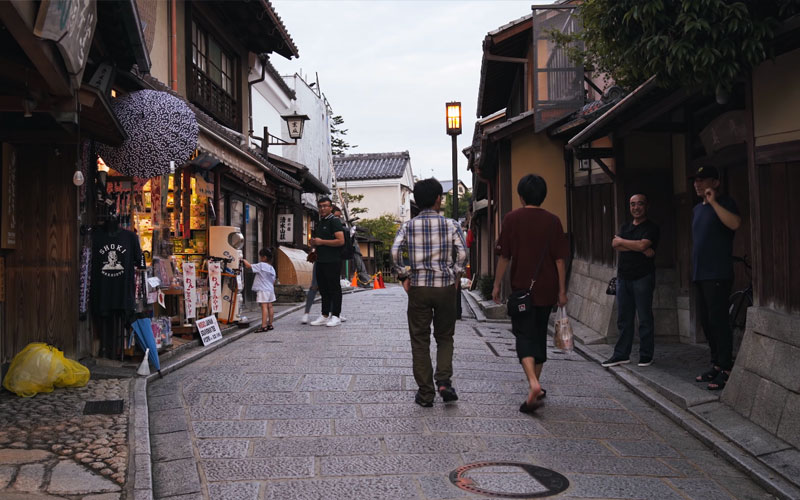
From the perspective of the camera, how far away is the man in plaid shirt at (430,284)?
21.3 feet

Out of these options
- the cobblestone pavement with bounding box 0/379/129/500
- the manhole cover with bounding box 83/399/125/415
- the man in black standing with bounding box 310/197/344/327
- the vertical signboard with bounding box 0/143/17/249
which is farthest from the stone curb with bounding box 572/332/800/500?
the vertical signboard with bounding box 0/143/17/249

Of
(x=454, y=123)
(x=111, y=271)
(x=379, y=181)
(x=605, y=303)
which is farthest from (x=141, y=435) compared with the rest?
(x=379, y=181)

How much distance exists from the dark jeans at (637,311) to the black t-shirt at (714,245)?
1.18 m

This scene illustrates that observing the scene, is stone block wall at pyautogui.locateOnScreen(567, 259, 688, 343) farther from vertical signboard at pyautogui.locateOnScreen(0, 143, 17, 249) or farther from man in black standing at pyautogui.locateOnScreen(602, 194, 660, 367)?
vertical signboard at pyautogui.locateOnScreen(0, 143, 17, 249)

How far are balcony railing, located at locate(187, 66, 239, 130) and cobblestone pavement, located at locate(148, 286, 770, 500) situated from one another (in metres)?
7.53

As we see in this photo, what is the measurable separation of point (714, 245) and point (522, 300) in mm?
2044

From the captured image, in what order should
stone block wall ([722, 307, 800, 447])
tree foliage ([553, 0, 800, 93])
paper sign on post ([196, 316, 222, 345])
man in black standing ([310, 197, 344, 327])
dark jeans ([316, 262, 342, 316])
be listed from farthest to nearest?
dark jeans ([316, 262, 342, 316]) → man in black standing ([310, 197, 344, 327]) → paper sign on post ([196, 316, 222, 345]) → tree foliage ([553, 0, 800, 93]) → stone block wall ([722, 307, 800, 447])

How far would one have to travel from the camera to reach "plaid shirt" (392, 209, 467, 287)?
6520 millimetres

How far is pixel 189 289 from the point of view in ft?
33.8

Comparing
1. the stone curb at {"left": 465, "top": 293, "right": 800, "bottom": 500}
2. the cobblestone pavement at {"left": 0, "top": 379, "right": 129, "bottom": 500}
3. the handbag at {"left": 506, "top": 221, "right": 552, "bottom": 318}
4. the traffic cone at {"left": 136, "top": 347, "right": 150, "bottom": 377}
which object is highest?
the handbag at {"left": 506, "top": 221, "right": 552, "bottom": 318}

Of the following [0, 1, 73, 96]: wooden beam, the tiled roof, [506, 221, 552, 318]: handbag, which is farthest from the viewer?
the tiled roof

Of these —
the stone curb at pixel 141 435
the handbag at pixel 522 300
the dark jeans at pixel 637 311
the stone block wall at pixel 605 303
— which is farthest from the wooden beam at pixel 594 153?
the stone curb at pixel 141 435

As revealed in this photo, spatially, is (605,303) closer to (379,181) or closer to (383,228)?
(383,228)

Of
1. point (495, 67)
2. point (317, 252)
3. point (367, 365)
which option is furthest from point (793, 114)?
point (495, 67)
